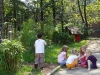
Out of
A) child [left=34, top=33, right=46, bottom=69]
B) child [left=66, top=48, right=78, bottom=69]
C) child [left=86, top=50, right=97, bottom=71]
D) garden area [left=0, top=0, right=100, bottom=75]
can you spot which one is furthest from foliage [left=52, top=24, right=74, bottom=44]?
child [left=86, top=50, right=97, bottom=71]

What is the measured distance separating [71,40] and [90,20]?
17.5 meters

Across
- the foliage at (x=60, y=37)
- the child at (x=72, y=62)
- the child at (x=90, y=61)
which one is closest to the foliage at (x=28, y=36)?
the child at (x=72, y=62)

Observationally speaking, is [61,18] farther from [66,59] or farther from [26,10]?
[66,59]

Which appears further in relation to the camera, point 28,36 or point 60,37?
point 60,37

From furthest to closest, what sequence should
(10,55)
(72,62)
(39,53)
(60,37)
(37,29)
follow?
(60,37)
(37,29)
(39,53)
(72,62)
(10,55)

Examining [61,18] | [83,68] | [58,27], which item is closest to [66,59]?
[83,68]

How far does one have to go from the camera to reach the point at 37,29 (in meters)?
19.4

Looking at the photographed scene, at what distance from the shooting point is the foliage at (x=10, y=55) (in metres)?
9.80

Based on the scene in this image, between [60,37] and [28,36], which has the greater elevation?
[28,36]

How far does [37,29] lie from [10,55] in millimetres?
9703

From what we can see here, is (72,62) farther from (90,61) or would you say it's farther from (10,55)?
(10,55)

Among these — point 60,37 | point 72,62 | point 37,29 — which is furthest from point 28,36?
point 60,37

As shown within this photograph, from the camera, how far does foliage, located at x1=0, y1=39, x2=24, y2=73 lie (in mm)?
9797

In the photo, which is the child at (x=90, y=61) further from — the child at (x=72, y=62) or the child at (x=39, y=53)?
the child at (x=39, y=53)
